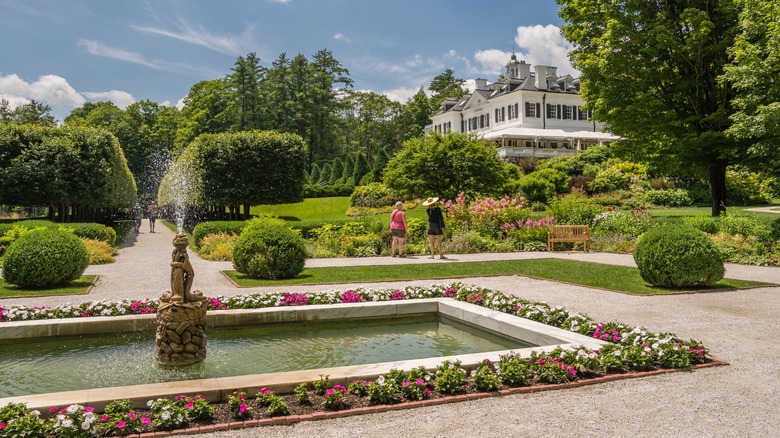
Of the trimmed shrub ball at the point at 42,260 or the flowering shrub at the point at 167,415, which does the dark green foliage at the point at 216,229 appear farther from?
the flowering shrub at the point at 167,415

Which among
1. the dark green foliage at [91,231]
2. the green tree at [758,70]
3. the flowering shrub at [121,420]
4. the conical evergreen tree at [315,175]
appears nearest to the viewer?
A: the flowering shrub at [121,420]

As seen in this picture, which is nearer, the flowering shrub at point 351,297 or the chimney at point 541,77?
the flowering shrub at point 351,297

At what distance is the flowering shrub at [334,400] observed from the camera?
16.3ft

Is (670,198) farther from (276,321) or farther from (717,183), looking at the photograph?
(276,321)

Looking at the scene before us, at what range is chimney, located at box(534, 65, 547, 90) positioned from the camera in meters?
56.2

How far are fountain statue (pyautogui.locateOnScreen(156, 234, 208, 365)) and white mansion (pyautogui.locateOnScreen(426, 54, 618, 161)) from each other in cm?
→ 4572

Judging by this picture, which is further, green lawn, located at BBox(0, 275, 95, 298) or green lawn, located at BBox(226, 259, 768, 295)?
green lawn, located at BBox(226, 259, 768, 295)

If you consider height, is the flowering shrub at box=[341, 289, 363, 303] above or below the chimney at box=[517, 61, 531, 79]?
below

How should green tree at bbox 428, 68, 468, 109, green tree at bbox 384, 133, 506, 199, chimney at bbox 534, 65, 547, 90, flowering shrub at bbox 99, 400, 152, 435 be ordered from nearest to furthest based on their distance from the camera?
flowering shrub at bbox 99, 400, 152, 435 < green tree at bbox 384, 133, 506, 199 < chimney at bbox 534, 65, 547, 90 < green tree at bbox 428, 68, 468, 109

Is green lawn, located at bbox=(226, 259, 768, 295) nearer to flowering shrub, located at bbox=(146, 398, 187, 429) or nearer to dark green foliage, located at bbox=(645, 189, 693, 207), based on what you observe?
flowering shrub, located at bbox=(146, 398, 187, 429)

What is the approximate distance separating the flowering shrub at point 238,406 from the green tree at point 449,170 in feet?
72.6

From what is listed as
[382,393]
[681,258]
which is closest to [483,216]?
[681,258]

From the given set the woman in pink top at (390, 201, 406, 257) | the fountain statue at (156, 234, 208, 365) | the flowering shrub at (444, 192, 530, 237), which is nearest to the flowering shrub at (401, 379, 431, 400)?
the fountain statue at (156, 234, 208, 365)

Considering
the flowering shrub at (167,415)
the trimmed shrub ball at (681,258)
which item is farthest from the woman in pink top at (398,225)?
the flowering shrub at (167,415)
